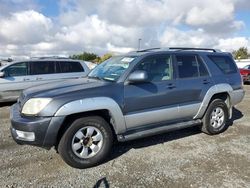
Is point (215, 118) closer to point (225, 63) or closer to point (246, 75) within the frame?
point (225, 63)

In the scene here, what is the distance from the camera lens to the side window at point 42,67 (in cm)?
965

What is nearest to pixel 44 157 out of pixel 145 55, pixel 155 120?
pixel 155 120

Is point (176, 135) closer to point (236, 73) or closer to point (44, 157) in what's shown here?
point (236, 73)

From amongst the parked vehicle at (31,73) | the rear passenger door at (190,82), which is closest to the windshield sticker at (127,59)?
the rear passenger door at (190,82)

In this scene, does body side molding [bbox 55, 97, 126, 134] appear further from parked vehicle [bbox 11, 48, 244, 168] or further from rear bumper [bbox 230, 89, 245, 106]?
rear bumper [bbox 230, 89, 245, 106]

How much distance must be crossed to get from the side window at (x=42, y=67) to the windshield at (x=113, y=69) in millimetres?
4772

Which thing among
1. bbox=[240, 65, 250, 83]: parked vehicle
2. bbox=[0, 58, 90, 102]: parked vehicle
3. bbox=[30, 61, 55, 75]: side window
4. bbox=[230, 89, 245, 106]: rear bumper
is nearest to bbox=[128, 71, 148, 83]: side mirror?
bbox=[230, 89, 245, 106]: rear bumper

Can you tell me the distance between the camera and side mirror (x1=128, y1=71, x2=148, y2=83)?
4.41m

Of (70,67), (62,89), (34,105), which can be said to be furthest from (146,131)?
(70,67)

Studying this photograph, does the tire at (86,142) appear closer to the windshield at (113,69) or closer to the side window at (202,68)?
the windshield at (113,69)

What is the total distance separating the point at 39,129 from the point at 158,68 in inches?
93.0

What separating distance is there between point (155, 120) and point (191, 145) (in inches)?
38.2

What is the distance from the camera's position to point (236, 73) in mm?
6395

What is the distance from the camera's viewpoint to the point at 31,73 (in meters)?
9.58
